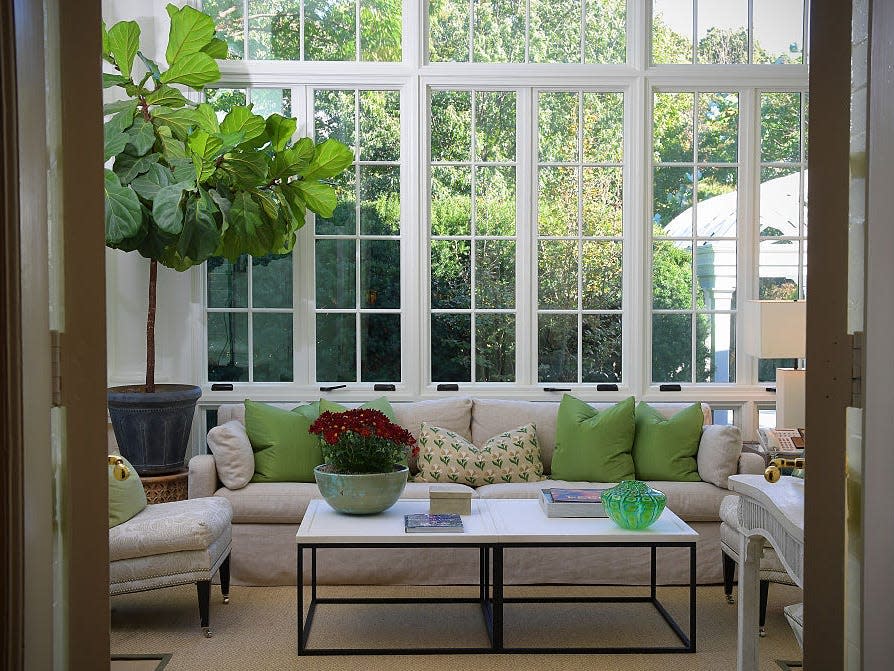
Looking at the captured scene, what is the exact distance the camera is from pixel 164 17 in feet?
18.9

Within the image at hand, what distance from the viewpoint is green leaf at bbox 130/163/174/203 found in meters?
4.79

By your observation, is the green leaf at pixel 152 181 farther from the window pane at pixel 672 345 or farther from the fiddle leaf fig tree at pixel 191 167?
the window pane at pixel 672 345

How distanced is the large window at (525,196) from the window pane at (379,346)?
0.05 ft

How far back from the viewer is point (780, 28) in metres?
5.95

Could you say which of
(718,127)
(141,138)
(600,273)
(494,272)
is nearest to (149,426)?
(141,138)

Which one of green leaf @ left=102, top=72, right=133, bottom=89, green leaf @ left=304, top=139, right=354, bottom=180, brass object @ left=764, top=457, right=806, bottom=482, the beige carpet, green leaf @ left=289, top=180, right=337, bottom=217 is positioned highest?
green leaf @ left=102, top=72, right=133, bottom=89

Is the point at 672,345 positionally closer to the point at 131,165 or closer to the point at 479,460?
the point at 479,460

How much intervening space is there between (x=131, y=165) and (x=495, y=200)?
2.20m

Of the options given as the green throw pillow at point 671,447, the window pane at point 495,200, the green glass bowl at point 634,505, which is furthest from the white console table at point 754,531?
the window pane at point 495,200

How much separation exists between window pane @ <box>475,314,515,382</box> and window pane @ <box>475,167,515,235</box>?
56 cm

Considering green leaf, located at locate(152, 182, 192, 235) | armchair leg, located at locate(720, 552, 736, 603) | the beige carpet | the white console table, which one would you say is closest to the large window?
green leaf, located at locate(152, 182, 192, 235)

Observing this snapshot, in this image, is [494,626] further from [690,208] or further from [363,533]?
[690,208]

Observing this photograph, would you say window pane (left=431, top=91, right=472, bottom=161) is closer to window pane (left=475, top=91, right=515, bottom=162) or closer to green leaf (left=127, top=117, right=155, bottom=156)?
window pane (left=475, top=91, right=515, bottom=162)

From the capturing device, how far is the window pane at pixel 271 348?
5926 millimetres
